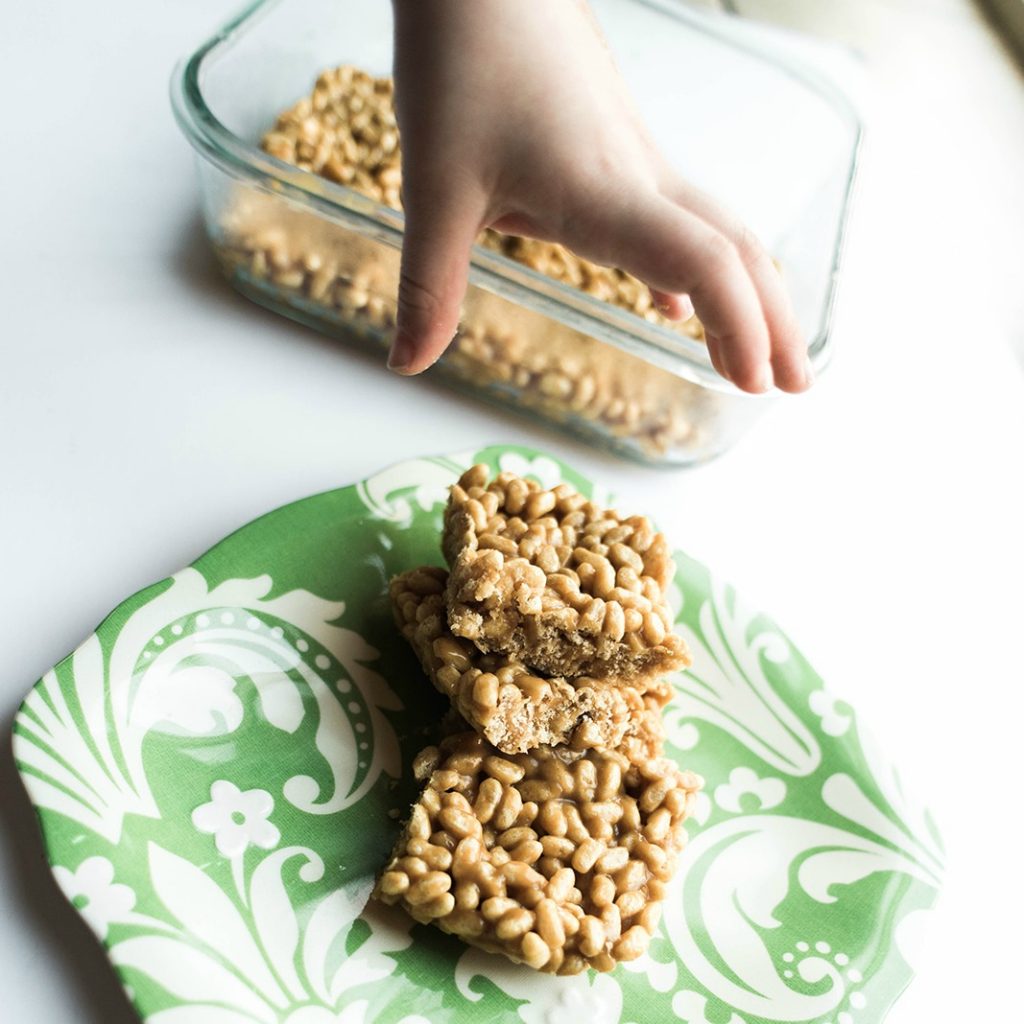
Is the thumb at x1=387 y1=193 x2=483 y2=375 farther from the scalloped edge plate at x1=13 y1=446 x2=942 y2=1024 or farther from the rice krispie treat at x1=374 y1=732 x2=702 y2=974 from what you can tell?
the rice krispie treat at x1=374 y1=732 x2=702 y2=974

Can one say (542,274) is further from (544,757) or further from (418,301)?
(544,757)

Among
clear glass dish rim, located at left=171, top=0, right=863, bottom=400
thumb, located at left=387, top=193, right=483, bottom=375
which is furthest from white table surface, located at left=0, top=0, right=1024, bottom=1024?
thumb, located at left=387, top=193, right=483, bottom=375

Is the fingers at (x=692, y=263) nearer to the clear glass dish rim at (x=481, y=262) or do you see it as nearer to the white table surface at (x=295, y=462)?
the clear glass dish rim at (x=481, y=262)

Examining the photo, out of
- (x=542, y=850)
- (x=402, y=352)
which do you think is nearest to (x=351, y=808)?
(x=542, y=850)

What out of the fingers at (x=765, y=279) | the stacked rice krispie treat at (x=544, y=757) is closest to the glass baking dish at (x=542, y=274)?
the fingers at (x=765, y=279)

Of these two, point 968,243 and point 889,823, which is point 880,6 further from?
point 889,823

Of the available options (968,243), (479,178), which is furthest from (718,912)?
(968,243)
